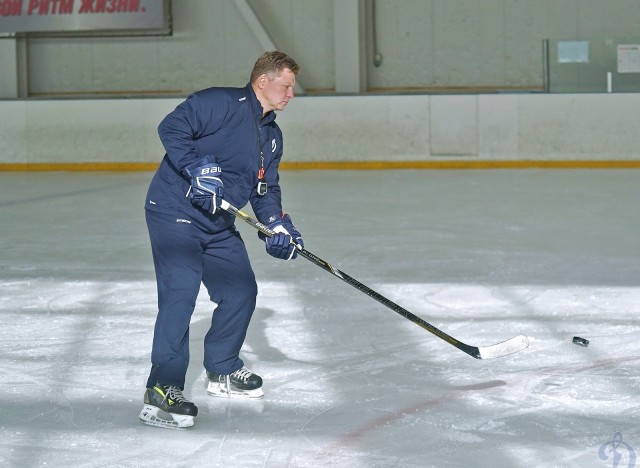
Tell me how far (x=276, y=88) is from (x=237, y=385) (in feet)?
3.34

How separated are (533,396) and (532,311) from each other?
4.88ft

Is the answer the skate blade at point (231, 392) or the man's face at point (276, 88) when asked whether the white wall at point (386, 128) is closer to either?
the skate blade at point (231, 392)

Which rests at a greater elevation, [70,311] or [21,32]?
[21,32]

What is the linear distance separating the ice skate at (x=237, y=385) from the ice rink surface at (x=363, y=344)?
1.7 inches

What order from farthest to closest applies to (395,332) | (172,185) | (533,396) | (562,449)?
(395,332) → (533,396) → (172,185) → (562,449)

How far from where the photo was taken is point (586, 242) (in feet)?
24.1

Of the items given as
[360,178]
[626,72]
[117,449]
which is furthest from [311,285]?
[626,72]

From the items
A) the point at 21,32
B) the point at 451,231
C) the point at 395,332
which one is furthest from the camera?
the point at 21,32

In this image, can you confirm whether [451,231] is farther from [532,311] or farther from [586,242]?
[532,311]

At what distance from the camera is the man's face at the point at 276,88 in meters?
3.77

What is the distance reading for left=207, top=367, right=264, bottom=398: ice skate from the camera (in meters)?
4.04

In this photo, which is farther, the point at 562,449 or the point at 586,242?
the point at 586,242

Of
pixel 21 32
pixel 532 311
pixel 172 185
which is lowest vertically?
pixel 532 311
